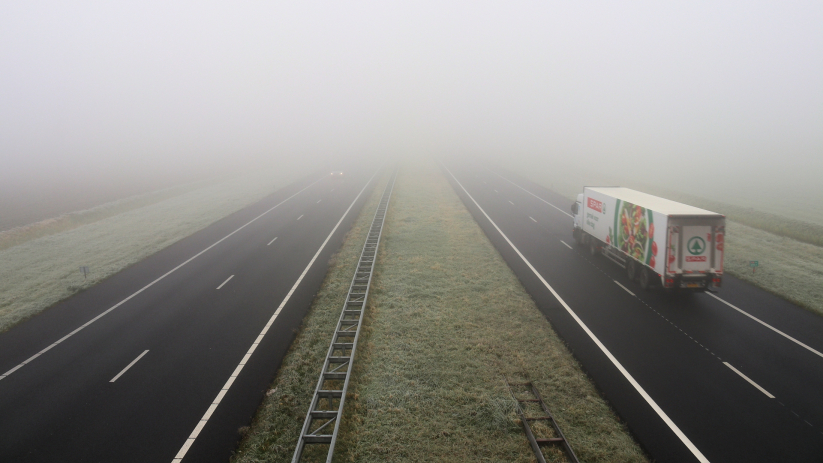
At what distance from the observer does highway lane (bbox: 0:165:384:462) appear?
977cm

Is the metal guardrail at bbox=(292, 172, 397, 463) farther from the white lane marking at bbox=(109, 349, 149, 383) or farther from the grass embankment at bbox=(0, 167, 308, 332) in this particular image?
the grass embankment at bbox=(0, 167, 308, 332)

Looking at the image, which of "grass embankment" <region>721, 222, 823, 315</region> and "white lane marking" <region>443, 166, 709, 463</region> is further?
"grass embankment" <region>721, 222, 823, 315</region>

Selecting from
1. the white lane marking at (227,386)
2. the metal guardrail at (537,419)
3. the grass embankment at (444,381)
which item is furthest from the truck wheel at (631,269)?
the white lane marking at (227,386)

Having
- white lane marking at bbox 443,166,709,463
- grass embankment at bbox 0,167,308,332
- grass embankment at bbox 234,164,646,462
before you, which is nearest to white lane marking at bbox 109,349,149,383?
grass embankment at bbox 234,164,646,462

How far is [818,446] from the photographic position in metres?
8.98

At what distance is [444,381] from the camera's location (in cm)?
1138

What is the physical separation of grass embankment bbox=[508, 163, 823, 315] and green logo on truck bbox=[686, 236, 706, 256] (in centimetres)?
492

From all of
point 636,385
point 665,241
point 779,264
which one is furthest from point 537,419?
point 779,264

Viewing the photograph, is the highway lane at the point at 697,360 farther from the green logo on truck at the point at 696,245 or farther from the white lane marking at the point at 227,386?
the white lane marking at the point at 227,386

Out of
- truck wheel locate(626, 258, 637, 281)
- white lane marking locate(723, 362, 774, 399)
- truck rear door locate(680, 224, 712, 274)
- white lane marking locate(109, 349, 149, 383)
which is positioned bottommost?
white lane marking locate(723, 362, 774, 399)

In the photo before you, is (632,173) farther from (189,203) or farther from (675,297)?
(189,203)

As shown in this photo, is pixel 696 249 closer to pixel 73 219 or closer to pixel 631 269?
pixel 631 269

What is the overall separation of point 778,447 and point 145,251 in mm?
30444

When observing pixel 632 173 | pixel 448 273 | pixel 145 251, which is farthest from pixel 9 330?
pixel 632 173
